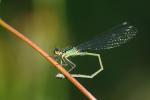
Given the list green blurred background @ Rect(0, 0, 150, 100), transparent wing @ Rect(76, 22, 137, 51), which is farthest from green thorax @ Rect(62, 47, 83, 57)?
green blurred background @ Rect(0, 0, 150, 100)

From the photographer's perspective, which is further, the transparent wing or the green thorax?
the transparent wing

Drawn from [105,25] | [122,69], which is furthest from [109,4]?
[122,69]

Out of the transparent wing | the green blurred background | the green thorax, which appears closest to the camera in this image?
the green thorax

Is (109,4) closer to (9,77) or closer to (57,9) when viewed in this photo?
(57,9)

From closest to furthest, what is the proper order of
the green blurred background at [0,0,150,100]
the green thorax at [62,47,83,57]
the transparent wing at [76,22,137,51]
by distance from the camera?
the green thorax at [62,47,83,57]
the transparent wing at [76,22,137,51]
the green blurred background at [0,0,150,100]

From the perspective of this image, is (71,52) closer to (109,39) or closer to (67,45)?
(109,39)

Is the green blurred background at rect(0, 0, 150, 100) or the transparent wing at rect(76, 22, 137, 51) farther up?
the green blurred background at rect(0, 0, 150, 100)

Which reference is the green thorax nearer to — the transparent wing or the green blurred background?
the transparent wing

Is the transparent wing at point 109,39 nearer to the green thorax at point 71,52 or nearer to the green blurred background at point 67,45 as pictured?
the green thorax at point 71,52

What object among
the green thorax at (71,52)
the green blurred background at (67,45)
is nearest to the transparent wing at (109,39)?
the green thorax at (71,52)
